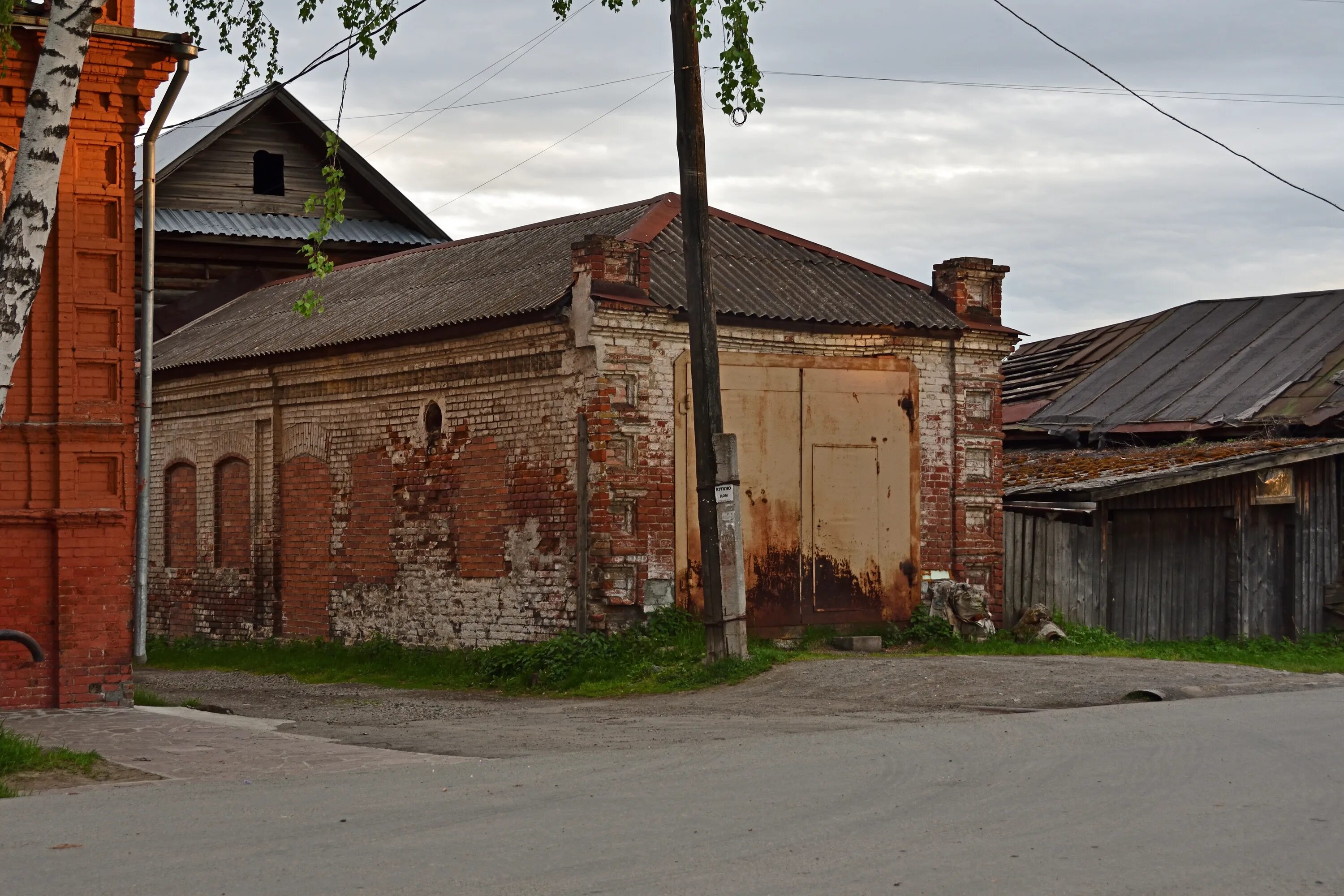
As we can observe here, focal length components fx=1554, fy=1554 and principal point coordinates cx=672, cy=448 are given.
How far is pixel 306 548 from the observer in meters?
19.2

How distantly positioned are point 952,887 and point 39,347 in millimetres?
8918

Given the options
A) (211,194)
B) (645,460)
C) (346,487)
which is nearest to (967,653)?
(645,460)

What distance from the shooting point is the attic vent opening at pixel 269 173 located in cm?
2770

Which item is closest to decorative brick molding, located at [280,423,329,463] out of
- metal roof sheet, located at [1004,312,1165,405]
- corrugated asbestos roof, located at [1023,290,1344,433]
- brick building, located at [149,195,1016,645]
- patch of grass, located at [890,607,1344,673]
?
brick building, located at [149,195,1016,645]

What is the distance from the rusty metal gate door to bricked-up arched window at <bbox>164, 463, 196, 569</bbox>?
28.2ft

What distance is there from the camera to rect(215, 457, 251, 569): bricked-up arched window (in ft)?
66.3

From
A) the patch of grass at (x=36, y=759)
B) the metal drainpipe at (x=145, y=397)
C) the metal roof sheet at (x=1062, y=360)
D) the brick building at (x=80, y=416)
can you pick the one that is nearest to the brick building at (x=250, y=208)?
the metal drainpipe at (x=145, y=397)

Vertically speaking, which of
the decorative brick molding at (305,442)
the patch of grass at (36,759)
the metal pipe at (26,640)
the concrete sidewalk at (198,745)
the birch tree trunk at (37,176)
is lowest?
the concrete sidewalk at (198,745)

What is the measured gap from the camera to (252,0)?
37.2 ft

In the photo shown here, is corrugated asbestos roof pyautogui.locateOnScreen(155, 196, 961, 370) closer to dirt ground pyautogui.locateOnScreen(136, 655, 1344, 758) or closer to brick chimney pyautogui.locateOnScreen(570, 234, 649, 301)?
brick chimney pyautogui.locateOnScreen(570, 234, 649, 301)

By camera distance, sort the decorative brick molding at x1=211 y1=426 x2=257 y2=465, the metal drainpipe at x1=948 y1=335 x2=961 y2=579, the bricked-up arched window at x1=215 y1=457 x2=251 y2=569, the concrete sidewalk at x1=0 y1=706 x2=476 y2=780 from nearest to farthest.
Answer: the concrete sidewalk at x1=0 y1=706 x2=476 y2=780 → the metal drainpipe at x1=948 y1=335 x2=961 y2=579 → the decorative brick molding at x1=211 y1=426 x2=257 y2=465 → the bricked-up arched window at x1=215 y1=457 x2=251 y2=569

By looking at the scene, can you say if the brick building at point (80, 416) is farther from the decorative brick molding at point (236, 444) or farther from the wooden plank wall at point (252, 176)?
the wooden plank wall at point (252, 176)

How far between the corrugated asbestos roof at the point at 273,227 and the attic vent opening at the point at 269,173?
0.78m

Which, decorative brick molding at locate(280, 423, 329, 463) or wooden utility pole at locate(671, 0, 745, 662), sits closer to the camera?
wooden utility pole at locate(671, 0, 745, 662)
